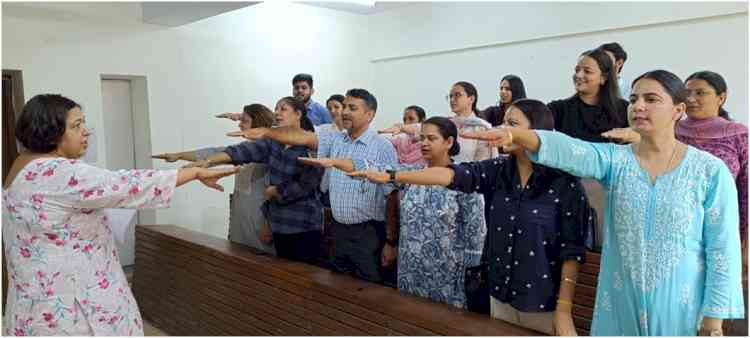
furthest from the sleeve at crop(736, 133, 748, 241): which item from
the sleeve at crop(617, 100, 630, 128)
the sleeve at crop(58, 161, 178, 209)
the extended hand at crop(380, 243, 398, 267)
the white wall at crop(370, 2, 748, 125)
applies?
the sleeve at crop(58, 161, 178, 209)

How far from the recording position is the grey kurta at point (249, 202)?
12.2 feet

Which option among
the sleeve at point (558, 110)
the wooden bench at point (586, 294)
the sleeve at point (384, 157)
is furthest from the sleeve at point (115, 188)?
the sleeve at point (558, 110)

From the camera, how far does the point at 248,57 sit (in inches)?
255

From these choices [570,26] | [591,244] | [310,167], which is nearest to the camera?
[591,244]

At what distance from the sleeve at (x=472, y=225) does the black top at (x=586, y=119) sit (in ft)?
2.26

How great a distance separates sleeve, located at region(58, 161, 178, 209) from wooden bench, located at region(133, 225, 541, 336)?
1.04 m

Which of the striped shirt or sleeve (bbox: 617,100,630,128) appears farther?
the striped shirt

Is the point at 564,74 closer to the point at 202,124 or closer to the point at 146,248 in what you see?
the point at 202,124

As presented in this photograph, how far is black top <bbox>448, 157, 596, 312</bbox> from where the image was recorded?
204cm

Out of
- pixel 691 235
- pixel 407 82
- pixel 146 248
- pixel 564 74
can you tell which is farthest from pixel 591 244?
pixel 407 82

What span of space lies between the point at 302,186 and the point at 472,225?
A: 112 centimetres

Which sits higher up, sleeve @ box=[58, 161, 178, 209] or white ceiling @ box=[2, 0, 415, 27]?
white ceiling @ box=[2, 0, 415, 27]

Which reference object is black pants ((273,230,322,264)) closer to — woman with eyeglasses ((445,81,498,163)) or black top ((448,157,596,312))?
woman with eyeglasses ((445,81,498,163))

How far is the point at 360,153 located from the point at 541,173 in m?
1.23
